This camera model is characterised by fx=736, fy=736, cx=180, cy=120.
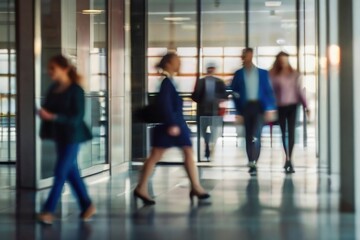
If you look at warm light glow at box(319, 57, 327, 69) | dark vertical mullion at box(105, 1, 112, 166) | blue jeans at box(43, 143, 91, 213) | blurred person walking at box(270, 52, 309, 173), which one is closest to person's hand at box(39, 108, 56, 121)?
blue jeans at box(43, 143, 91, 213)

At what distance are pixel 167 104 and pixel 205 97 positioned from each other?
6523 millimetres

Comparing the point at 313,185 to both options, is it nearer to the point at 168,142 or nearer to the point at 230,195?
the point at 230,195

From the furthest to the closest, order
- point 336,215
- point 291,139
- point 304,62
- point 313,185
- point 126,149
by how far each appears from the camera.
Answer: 1. point 304,62
2. point 126,149
3. point 291,139
4. point 313,185
5. point 336,215

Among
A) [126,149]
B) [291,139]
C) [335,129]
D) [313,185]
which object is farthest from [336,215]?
[126,149]

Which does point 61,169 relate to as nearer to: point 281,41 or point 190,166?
point 190,166

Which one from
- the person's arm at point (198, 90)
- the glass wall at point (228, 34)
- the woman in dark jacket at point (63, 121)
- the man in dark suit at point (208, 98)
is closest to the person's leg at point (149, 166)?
the woman in dark jacket at point (63, 121)

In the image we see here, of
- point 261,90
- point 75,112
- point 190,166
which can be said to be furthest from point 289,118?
point 75,112

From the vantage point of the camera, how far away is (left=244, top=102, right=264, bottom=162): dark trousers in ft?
38.4

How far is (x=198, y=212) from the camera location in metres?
7.78

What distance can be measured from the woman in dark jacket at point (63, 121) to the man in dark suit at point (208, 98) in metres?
7.16

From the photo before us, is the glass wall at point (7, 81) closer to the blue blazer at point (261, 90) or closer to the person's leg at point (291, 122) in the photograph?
the blue blazer at point (261, 90)

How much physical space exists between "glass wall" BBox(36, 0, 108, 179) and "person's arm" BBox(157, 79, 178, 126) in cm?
239

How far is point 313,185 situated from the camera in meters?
10.3

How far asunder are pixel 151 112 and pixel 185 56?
7.07 metres
